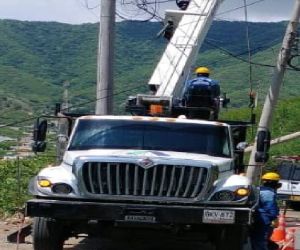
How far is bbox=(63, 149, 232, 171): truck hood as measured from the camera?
9.72 m

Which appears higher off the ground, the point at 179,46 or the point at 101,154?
the point at 179,46

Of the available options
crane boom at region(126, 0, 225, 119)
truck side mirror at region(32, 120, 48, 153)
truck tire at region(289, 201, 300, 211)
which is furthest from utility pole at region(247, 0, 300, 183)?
truck tire at region(289, 201, 300, 211)

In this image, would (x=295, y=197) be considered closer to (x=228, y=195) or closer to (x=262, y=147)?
(x=262, y=147)

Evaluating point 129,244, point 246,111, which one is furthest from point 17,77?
point 129,244

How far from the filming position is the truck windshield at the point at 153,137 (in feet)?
34.9

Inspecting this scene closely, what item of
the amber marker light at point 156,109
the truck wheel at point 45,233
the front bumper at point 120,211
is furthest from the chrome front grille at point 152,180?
the amber marker light at point 156,109

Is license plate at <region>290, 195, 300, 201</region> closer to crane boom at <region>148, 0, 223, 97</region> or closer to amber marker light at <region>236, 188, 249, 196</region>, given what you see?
crane boom at <region>148, 0, 223, 97</region>

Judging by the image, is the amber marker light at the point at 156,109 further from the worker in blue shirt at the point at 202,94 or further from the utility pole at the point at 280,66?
the utility pole at the point at 280,66

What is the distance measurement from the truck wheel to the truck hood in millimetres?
809

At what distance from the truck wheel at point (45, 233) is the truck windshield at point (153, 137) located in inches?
48.3

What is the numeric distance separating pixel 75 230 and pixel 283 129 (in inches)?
1447

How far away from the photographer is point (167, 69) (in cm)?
1518

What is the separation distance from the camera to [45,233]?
10008mm

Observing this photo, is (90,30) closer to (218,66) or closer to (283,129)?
(218,66)
